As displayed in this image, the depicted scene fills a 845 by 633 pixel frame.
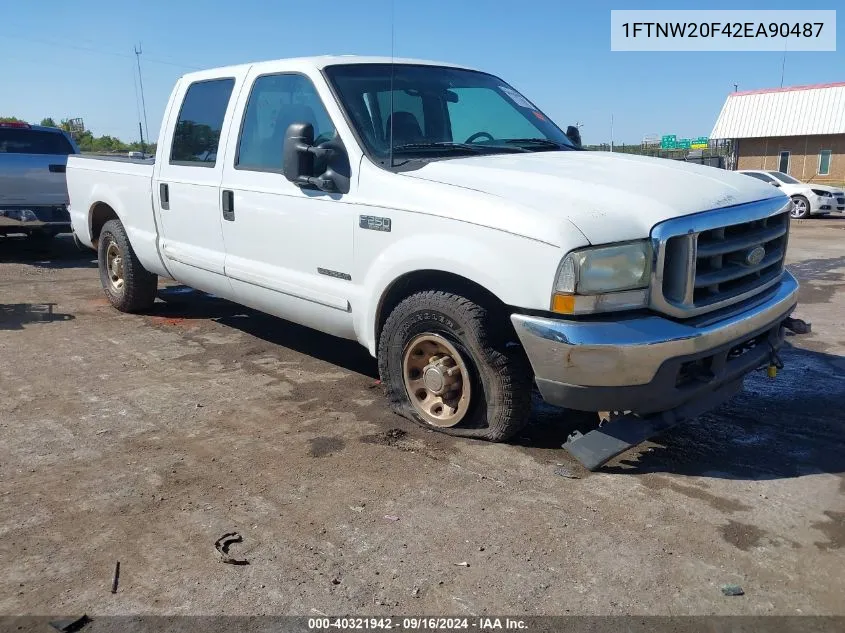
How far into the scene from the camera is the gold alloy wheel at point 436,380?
3.82 m

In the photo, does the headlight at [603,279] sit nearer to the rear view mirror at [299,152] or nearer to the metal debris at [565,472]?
the metal debris at [565,472]

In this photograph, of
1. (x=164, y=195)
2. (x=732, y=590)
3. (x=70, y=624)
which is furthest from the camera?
(x=164, y=195)

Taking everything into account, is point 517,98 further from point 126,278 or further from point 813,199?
point 813,199

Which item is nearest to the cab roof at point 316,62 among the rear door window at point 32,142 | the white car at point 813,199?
the rear door window at point 32,142

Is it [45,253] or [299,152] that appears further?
[45,253]

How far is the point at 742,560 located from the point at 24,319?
634 centimetres

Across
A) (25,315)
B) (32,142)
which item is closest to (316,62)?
(25,315)

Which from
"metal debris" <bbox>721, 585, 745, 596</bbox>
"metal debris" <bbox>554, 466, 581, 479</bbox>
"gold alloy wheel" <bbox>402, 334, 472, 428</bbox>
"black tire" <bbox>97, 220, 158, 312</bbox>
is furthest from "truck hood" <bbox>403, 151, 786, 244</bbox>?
"black tire" <bbox>97, 220, 158, 312</bbox>

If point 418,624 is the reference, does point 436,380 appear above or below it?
above

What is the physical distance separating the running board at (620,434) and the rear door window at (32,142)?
9.98m

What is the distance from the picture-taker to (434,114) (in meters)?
4.63

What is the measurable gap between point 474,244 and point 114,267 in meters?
4.79

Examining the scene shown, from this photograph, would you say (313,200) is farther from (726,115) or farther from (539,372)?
(726,115)

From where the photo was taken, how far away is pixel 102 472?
11.8 feet
